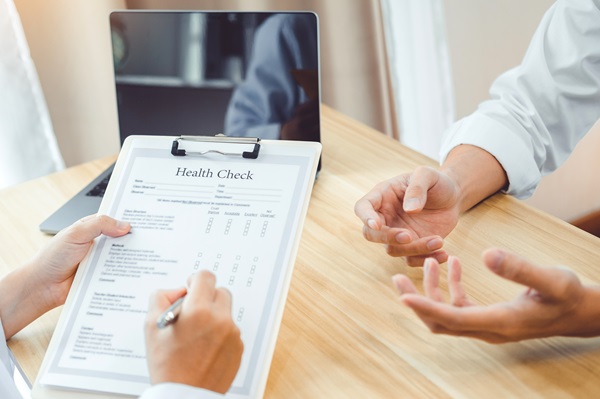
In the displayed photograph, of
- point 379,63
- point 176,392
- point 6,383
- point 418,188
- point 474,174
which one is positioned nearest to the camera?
point 176,392

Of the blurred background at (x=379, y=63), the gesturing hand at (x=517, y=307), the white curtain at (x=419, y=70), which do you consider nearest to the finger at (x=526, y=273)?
the gesturing hand at (x=517, y=307)

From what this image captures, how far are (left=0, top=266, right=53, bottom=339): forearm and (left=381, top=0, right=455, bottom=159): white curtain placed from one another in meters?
1.43

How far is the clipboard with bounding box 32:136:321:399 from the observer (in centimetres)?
67

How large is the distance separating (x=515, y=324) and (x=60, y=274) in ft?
1.71

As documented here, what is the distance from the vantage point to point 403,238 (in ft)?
2.59

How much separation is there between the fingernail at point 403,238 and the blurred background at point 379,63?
93 cm

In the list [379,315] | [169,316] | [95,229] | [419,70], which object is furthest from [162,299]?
[419,70]

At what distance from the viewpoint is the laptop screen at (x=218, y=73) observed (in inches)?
39.9

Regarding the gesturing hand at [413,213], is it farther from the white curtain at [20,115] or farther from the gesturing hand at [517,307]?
the white curtain at [20,115]

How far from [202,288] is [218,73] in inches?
20.1

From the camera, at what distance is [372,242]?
2.89ft

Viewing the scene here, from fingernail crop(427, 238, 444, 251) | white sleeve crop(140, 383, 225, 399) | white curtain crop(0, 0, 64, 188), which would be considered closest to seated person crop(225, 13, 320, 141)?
fingernail crop(427, 238, 444, 251)

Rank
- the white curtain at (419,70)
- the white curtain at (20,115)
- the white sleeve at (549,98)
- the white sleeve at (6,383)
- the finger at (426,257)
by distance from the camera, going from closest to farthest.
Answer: the white sleeve at (6,383)
the finger at (426,257)
the white sleeve at (549,98)
the white curtain at (20,115)
the white curtain at (419,70)

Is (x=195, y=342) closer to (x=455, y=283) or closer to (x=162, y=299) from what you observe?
(x=162, y=299)
